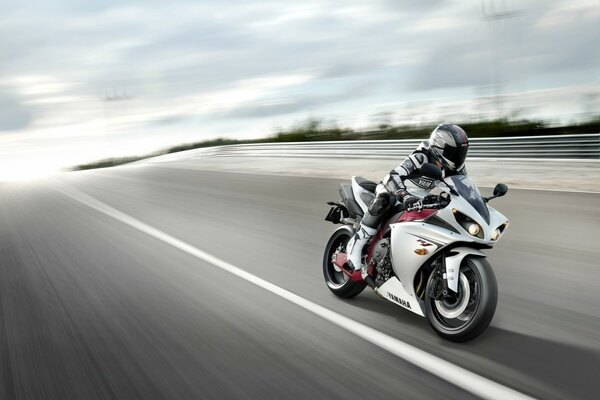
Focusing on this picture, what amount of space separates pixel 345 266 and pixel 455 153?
5.92ft

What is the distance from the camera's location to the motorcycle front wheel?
4.89 m

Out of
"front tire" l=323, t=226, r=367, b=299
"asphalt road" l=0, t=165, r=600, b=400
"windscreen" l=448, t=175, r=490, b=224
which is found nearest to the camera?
"asphalt road" l=0, t=165, r=600, b=400

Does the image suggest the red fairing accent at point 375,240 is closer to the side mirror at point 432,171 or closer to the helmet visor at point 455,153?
the helmet visor at point 455,153

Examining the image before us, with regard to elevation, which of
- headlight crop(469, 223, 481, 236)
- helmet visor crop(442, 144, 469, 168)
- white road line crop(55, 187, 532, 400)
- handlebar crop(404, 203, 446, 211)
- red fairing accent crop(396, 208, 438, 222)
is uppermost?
helmet visor crop(442, 144, 469, 168)

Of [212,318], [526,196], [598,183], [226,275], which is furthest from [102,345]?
[598,183]

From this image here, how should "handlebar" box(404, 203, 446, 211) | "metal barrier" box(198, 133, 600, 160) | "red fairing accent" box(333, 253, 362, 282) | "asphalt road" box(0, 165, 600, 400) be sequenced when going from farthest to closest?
1. "metal barrier" box(198, 133, 600, 160)
2. "red fairing accent" box(333, 253, 362, 282)
3. "handlebar" box(404, 203, 446, 211)
4. "asphalt road" box(0, 165, 600, 400)

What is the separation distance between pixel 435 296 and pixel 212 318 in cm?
212

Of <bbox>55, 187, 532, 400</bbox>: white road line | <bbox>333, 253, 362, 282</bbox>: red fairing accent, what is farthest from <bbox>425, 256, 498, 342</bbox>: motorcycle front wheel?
<bbox>333, 253, 362, 282</bbox>: red fairing accent

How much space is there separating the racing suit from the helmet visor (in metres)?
0.10

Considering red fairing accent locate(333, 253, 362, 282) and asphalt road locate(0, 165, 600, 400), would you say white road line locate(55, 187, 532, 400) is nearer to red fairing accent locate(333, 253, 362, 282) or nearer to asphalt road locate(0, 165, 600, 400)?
asphalt road locate(0, 165, 600, 400)

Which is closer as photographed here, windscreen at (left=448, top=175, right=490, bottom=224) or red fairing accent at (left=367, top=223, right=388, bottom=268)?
windscreen at (left=448, top=175, right=490, bottom=224)

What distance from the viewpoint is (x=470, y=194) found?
5.11 meters

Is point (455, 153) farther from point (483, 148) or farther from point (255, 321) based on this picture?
point (483, 148)

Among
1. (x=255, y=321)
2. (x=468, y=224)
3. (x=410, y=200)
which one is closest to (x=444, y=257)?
(x=468, y=224)
